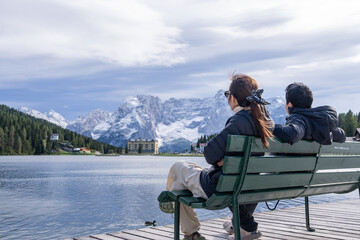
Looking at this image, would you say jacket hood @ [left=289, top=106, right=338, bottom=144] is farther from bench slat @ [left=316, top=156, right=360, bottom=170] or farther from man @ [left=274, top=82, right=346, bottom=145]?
bench slat @ [left=316, top=156, right=360, bottom=170]

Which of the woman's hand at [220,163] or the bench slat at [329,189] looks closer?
the woman's hand at [220,163]

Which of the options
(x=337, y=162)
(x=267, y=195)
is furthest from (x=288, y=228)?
(x=267, y=195)

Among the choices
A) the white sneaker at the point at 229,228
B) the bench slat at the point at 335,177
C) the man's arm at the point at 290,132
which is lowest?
the white sneaker at the point at 229,228

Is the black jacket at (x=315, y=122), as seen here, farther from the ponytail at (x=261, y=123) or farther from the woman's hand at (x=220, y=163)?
the woman's hand at (x=220, y=163)

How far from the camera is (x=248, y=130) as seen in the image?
4.83m

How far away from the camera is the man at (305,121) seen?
5004mm

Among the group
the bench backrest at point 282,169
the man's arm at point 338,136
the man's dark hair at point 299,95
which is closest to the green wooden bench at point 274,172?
the bench backrest at point 282,169

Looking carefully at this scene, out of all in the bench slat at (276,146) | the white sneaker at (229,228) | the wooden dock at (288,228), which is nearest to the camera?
the bench slat at (276,146)

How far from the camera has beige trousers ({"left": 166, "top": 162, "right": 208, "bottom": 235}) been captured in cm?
525

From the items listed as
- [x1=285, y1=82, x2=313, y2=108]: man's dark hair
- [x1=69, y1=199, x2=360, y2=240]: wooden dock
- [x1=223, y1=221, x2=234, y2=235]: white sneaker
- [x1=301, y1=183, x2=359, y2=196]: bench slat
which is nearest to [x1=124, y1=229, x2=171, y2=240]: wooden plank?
[x1=69, y1=199, x2=360, y2=240]: wooden dock

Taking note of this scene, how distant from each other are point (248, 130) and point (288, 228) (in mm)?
3793

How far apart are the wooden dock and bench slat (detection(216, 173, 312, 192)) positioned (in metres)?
1.82

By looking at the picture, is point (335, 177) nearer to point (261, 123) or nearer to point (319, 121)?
point (319, 121)

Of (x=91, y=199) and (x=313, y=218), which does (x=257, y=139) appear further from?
(x=91, y=199)
